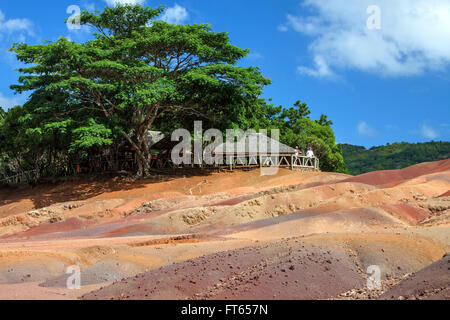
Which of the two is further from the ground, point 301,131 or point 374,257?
point 301,131

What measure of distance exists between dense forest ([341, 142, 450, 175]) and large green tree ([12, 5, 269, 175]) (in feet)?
136

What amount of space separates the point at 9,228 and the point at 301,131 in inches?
1235

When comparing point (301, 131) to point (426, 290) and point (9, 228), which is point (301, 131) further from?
point (426, 290)

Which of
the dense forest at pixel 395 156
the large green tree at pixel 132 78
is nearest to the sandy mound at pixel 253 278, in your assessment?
the large green tree at pixel 132 78

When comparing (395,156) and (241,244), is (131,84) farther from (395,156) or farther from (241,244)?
(395,156)

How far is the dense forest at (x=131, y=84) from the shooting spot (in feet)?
81.2

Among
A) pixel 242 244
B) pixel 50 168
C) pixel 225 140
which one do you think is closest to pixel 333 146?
pixel 225 140

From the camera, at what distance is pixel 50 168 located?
35125 mm

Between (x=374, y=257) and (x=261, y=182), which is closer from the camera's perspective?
(x=374, y=257)

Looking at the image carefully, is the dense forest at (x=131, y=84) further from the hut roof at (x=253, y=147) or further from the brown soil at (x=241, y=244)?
the brown soil at (x=241, y=244)

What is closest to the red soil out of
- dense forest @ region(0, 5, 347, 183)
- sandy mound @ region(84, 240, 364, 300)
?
dense forest @ region(0, 5, 347, 183)

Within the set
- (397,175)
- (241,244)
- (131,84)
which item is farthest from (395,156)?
(241,244)

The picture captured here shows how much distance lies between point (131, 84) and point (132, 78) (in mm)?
333

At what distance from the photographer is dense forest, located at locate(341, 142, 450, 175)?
64.4 meters
